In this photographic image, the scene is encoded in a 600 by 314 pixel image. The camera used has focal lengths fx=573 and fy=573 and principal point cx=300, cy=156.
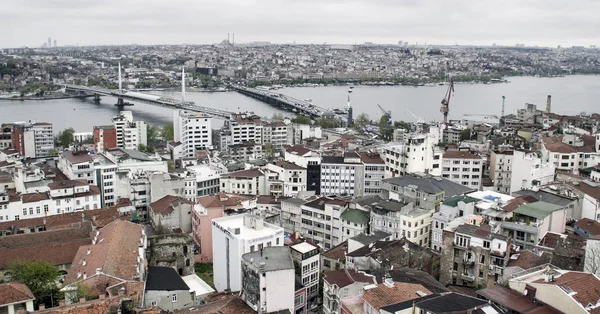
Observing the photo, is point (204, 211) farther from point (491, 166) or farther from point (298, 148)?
point (491, 166)

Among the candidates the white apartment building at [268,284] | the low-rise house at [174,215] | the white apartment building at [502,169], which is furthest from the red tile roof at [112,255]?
the white apartment building at [502,169]

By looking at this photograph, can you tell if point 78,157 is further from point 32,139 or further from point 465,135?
point 465,135

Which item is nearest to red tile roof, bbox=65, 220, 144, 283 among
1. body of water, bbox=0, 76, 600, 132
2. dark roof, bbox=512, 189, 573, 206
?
dark roof, bbox=512, 189, 573, 206

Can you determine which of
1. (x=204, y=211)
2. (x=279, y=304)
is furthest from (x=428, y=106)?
(x=279, y=304)

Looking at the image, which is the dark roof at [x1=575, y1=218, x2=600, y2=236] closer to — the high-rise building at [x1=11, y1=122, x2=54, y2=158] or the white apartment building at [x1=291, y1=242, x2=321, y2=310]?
the white apartment building at [x1=291, y1=242, x2=321, y2=310]

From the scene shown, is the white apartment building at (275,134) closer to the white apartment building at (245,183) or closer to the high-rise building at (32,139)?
the high-rise building at (32,139)

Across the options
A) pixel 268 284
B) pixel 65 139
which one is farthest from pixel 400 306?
pixel 65 139
